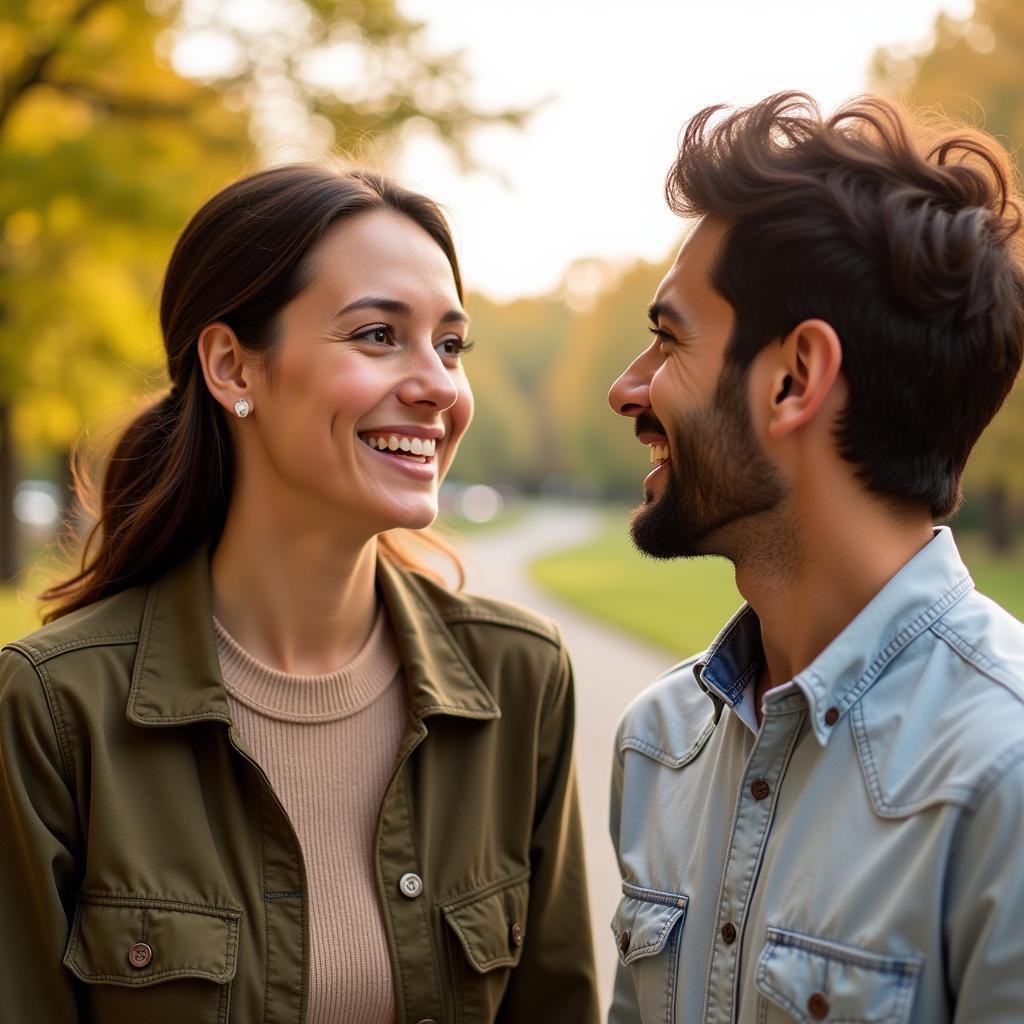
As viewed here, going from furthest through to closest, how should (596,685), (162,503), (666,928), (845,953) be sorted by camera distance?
1. (596,685)
2. (162,503)
3. (666,928)
4. (845,953)

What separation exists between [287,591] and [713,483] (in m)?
1.10

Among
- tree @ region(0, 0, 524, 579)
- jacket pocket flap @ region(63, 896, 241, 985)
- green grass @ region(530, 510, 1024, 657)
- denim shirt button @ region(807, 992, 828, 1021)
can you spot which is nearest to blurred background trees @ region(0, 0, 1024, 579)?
tree @ region(0, 0, 524, 579)

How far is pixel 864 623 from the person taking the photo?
7.09ft

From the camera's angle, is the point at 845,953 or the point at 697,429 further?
the point at 697,429

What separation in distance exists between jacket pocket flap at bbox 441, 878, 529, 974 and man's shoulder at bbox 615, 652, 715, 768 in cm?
46

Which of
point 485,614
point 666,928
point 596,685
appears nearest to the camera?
point 666,928

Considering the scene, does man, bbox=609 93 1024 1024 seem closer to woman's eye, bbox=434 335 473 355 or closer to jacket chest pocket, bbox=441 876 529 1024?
jacket chest pocket, bbox=441 876 529 1024

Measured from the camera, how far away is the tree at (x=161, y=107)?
1119 cm

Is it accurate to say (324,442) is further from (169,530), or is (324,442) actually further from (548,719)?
(548,719)

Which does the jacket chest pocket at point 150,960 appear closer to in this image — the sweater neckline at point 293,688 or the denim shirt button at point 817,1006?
the sweater neckline at point 293,688

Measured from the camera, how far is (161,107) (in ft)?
40.8

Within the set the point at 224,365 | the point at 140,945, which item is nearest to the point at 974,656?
the point at 140,945

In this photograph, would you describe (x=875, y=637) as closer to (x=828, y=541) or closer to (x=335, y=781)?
(x=828, y=541)

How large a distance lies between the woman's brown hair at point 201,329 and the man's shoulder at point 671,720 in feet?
3.62
